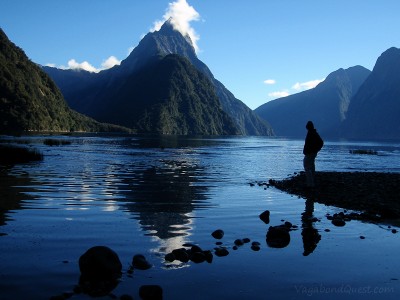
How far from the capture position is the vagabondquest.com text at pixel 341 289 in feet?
27.4

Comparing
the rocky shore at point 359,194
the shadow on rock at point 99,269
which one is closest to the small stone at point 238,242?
the shadow on rock at point 99,269

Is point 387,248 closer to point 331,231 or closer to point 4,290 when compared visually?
point 331,231

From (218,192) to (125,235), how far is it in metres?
12.1

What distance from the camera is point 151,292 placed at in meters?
7.67

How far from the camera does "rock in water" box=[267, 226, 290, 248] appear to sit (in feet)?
39.1

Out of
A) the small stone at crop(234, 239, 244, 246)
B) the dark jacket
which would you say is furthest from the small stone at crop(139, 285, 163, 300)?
the dark jacket

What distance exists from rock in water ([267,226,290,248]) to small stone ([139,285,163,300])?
494 cm

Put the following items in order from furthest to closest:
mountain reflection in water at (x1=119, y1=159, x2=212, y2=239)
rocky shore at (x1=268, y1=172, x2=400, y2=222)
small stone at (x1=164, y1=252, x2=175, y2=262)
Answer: rocky shore at (x1=268, y1=172, x2=400, y2=222), mountain reflection in water at (x1=119, y1=159, x2=212, y2=239), small stone at (x1=164, y1=252, x2=175, y2=262)

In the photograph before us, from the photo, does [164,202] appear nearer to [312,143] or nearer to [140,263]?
[312,143]

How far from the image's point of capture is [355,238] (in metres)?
12.9

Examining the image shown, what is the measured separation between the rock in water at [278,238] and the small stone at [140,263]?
13.2ft

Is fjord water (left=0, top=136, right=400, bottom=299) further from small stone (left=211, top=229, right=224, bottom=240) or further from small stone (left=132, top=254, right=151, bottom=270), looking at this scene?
small stone (left=211, top=229, right=224, bottom=240)

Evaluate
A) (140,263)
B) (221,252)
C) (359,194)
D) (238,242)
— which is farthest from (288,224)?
(359,194)

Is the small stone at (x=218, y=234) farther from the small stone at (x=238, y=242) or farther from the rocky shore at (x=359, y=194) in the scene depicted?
the rocky shore at (x=359, y=194)
